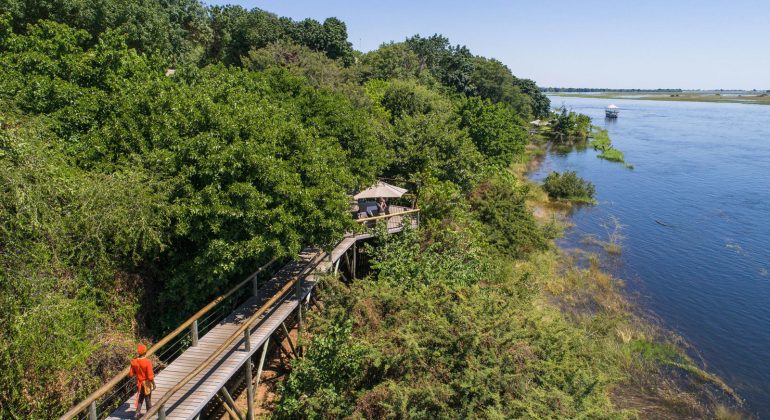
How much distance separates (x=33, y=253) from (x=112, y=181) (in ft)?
9.32

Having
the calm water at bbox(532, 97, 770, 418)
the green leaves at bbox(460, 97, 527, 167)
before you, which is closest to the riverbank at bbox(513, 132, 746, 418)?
the calm water at bbox(532, 97, 770, 418)

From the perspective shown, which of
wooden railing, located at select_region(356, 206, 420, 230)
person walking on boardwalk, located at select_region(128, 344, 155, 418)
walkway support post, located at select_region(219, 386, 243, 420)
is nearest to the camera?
person walking on boardwalk, located at select_region(128, 344, 155, 418)

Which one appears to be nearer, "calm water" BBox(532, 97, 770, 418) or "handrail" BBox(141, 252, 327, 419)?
"handrail" BBox(141, 252, 327, 419)

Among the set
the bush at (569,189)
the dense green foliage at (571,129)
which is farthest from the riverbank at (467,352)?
the dense green foliage at (571,129)

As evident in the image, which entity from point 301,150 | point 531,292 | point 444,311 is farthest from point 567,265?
point 301,150

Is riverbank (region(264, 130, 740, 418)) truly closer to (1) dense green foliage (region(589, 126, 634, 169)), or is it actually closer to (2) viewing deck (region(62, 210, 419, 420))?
(2) viewing deck (region(62, 210, 419, 420))

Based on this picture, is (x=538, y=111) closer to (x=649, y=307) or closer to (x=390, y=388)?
(x=649, y=307)

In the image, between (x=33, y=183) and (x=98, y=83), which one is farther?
(x=98, y=83)

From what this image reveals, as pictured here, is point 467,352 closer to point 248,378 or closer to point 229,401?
point 248,378

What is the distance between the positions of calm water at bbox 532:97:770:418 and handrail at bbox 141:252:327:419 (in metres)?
16.7

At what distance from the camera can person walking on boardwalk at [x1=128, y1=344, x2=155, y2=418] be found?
8.41 metres

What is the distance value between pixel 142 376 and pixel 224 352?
2.51 metres

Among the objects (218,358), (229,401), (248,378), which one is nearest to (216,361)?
(218,358)

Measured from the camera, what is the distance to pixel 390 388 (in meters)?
10.0
